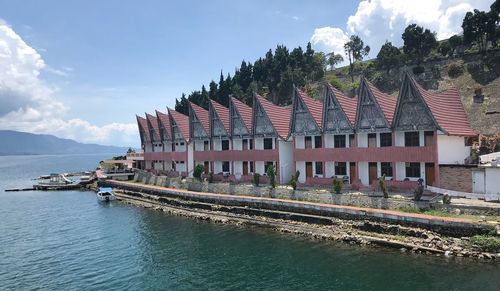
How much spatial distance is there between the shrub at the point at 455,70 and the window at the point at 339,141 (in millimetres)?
48035

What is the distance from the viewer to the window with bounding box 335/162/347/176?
146 ft

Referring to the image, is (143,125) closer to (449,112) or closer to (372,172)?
(372,172)

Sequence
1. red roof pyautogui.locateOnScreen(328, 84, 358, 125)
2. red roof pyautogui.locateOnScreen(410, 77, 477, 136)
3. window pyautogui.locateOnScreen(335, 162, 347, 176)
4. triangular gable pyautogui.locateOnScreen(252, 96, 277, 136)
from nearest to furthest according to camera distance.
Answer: red roof pyautogui.locateOnScreen(410, 77, 477, 136), red roof pyautogui.locateOnScreen(328, 84, 358, 125), window pyautogui.locateOnScreen(335, 162, 347, 176), triangular gable pyautogui.locateOnScreen(252, 96, 277, 136)

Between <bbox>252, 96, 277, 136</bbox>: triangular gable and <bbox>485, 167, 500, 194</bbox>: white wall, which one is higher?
<bbox>252, 96, 277, 136</bbox>: triangular gable

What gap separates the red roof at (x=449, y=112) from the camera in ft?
124

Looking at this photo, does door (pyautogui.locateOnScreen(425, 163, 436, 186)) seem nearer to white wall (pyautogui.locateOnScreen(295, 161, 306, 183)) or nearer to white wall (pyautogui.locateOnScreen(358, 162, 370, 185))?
white wall (pyautogui.locateOnScreen(358, 162, 370, 185))

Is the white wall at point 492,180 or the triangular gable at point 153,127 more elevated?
the triangular gable at point 153,127

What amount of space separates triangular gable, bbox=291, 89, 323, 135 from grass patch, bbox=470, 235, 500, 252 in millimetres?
22112

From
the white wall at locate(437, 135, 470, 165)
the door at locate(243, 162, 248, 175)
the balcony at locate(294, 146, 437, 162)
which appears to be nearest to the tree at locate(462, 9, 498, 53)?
the white wall at locate(437, 135, 470, 165)

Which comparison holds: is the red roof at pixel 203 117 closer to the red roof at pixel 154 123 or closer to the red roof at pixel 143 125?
the red roof at pixel 154 123

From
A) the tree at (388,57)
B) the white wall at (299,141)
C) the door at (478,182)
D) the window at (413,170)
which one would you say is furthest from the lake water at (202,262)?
the tree at (388,57)

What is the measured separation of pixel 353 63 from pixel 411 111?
242ft

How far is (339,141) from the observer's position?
45156 mm

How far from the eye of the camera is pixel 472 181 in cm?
3372
